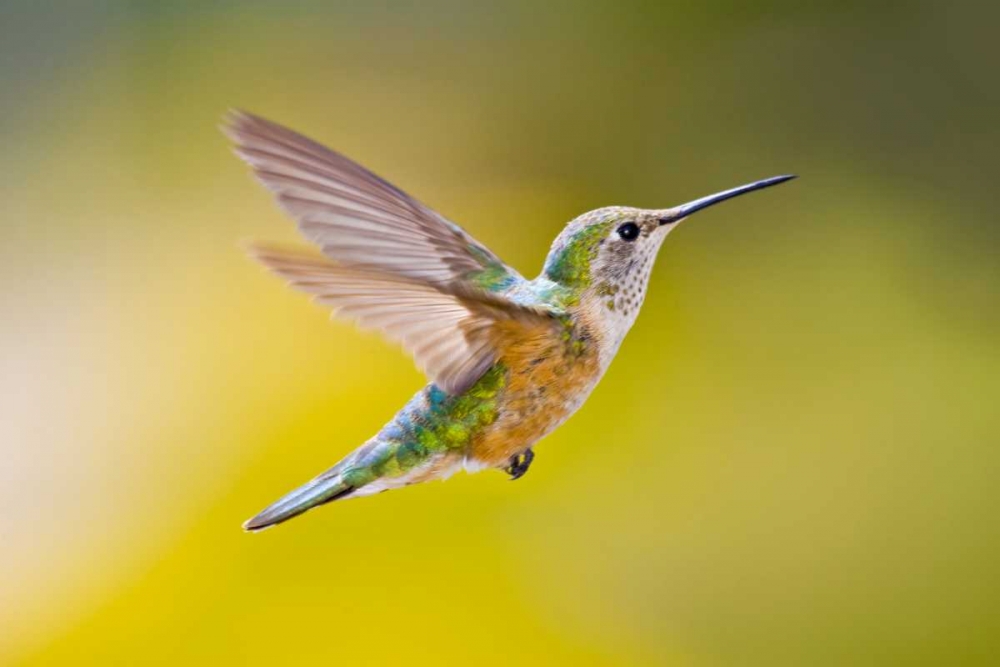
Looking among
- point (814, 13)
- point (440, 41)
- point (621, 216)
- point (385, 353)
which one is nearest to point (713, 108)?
point (814, 13)

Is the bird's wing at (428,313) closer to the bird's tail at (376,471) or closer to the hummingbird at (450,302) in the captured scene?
the hummingbird at (450,302)

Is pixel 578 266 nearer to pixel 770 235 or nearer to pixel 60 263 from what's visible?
pixel 770 235

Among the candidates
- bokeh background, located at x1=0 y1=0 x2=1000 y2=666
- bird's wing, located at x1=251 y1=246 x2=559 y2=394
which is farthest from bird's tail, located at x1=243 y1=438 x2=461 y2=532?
bokeh background, located at x1=0 y1=0 x2=1000 y2=666

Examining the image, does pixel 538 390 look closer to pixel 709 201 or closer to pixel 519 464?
pixel 519 464

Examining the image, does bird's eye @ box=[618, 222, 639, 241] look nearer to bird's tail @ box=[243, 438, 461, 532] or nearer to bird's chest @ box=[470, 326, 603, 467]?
bird's chest @ box=[470, 326, 603, 467]

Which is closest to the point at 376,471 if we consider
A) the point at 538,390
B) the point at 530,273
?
the point at 538,390

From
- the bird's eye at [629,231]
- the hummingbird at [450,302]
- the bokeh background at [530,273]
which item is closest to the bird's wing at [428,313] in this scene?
the hummingbird at [450,302]

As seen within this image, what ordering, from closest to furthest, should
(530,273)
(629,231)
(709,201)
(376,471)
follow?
(709,201) → (629,231) → (376,471) → (530,273)
